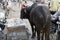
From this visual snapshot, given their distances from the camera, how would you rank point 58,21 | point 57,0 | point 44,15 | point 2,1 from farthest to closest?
point 2,1
point 57,0
point 58,21
point 44,15

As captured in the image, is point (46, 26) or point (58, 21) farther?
point (58, 21)

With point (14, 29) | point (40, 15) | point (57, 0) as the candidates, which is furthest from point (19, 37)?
point (57, 0)

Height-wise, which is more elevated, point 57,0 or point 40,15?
point 40,15

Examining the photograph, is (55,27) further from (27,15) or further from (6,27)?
(6,27)

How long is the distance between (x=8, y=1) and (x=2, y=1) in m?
0.42

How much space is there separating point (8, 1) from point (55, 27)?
5.10m

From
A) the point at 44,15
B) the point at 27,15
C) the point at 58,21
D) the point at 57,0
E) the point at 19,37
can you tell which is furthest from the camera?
the point at 57,0

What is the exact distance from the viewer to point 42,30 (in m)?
4.46

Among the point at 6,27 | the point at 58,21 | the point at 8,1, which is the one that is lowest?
the point at 8,1

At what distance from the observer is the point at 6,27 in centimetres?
525

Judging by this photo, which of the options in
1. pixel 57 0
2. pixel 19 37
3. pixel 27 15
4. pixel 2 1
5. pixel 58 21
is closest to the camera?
pixel 58 21

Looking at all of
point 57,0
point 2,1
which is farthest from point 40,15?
point 2,1

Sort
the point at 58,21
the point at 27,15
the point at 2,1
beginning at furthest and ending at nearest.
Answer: the point at 2,1 < the point at 27,15 < the point at 58,21

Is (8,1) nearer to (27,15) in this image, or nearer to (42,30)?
(27,15)
